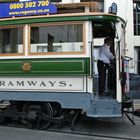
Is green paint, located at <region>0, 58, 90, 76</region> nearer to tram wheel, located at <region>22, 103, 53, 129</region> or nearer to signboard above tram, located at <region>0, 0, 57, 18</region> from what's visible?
tram wheel, located at <region>22, 103, 53, 129</region>

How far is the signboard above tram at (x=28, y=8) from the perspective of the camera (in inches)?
408

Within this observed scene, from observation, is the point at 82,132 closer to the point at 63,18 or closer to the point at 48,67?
the point at 48,67

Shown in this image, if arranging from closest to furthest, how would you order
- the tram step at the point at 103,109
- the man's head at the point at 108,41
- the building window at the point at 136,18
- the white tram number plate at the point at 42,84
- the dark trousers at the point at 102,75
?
the tram step at the point at 103,109 < the white tram number plate at the point at 42,84 < the dark trousers at the point at 102,75 < the man's head at the point at 108,41 < the building window at the point at 136,18

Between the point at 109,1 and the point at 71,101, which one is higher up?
the point at 109,1

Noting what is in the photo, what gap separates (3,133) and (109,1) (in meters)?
12.1

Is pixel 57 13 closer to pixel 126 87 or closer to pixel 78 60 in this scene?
pixel 78 60

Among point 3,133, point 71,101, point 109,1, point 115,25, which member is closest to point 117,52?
point 115,25

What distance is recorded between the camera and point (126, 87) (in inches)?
422

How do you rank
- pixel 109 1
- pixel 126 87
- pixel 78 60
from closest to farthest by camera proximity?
pixel 78 60
pixel 126 87
pixel 109 1

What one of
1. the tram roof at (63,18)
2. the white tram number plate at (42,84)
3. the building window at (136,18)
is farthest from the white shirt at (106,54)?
the building window at (136,18)

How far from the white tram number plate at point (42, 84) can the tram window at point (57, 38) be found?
678mm

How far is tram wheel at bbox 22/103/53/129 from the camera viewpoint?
34.1 feet

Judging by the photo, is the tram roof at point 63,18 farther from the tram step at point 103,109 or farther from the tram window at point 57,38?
the tram step at point 103,109

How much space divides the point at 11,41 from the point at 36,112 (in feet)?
6.24
